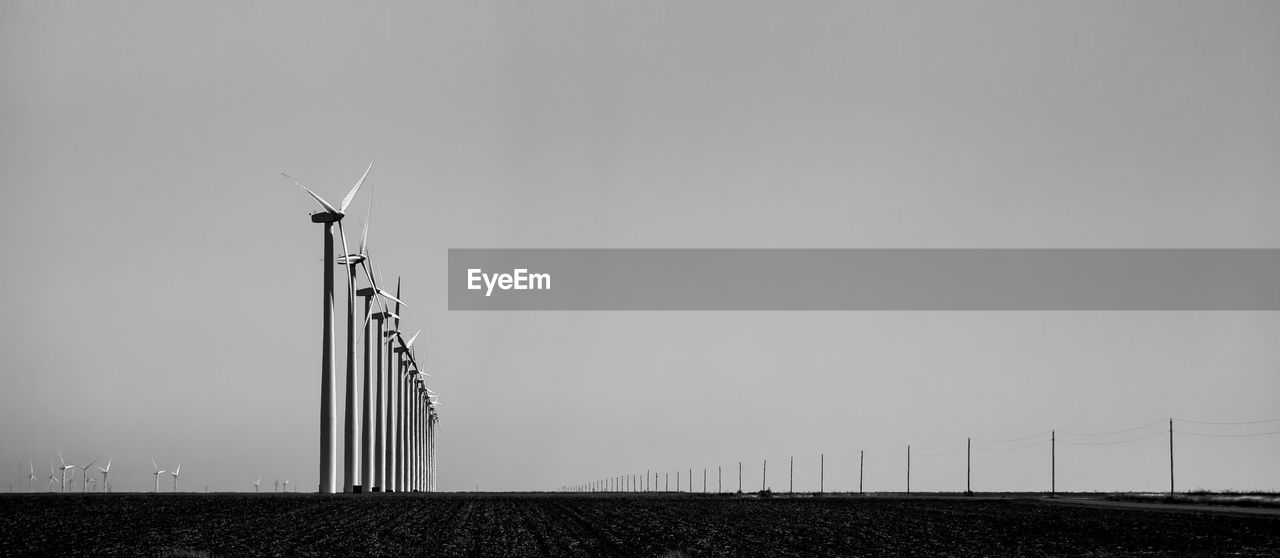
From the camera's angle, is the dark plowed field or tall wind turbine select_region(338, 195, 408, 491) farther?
tall wind turbine select_region(338, 195, 408, 491)

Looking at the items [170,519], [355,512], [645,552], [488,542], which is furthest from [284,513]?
[645,552]

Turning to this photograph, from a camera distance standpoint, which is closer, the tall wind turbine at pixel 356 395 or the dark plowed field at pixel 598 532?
the dark plowed field at pixel 598 532

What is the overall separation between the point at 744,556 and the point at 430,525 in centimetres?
1802

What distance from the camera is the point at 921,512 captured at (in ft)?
234

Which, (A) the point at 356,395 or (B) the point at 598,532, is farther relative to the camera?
(A) the point at 356,395

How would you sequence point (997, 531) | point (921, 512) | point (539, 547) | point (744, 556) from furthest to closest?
point (921, 512)
point (997, 531)
point (539, 547)
point (744, 556)

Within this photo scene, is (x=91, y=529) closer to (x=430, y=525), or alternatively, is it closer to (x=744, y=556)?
(x=430, y=525)

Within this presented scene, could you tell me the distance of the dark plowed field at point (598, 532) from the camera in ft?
128

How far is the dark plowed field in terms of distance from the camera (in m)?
39.0

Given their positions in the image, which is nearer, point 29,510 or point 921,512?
point 29,510

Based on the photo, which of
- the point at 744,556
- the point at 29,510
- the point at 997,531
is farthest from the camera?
the point at 29,510

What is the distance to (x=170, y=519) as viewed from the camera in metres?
54.7

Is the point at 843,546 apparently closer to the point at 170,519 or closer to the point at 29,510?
the point at 170,519

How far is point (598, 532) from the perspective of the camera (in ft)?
156
